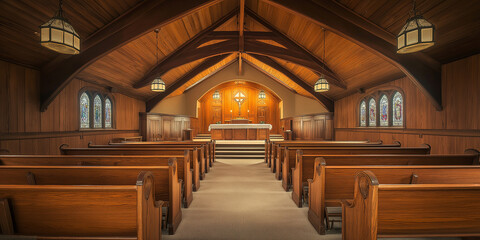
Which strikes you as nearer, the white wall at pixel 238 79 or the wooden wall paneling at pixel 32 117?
the wooden wall paneling at pixel 32 117

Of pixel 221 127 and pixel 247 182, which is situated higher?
pixel 221 127

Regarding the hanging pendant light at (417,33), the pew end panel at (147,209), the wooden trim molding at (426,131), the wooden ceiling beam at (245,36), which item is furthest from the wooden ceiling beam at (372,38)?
the pew end panel at (147,209)

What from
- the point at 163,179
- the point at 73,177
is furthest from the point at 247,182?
the point at 73,177

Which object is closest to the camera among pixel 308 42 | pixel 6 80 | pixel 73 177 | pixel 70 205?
pixel 70 205

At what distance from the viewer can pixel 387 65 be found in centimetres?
609

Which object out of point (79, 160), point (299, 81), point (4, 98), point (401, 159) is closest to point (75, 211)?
point (79, 160)

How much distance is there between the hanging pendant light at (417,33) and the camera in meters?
2.71

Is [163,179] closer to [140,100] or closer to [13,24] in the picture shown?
[13,24]

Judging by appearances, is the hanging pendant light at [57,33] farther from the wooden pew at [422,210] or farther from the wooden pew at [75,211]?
the wooden pew at [422,210]

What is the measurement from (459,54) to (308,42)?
12.7 feet

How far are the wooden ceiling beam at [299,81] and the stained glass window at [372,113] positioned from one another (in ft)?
8.81

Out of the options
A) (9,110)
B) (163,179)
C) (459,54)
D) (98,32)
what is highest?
(98,32)

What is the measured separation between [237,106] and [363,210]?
13.8 m

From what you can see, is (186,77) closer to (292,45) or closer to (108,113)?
(108,113)
